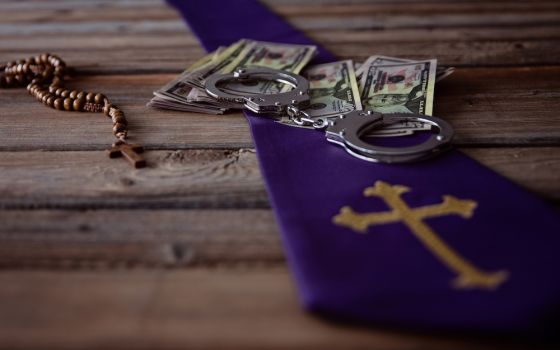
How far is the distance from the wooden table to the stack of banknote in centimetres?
3

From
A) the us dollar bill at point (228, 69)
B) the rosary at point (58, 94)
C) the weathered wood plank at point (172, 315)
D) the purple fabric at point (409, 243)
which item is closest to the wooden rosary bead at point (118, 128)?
the rosary at point (58, 94)

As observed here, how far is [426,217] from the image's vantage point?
729 mm

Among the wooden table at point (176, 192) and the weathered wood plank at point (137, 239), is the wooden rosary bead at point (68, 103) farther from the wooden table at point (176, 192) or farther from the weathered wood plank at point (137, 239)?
the weathered wood plank at point (137, 239)

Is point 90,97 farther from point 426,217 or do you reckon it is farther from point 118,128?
point 426,217

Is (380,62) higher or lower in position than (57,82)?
higher

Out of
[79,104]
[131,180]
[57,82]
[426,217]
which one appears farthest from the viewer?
[57,82]

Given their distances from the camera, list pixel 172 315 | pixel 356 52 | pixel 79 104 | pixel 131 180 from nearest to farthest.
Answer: pixel 172 315, pixel 131 180, pixel 79 104, pixel 356 52

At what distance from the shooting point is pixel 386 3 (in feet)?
5.73

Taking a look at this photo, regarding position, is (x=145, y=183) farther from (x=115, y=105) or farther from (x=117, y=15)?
(x=117, y=15)

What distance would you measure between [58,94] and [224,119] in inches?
11.9

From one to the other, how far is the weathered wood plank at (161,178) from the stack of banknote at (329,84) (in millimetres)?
151

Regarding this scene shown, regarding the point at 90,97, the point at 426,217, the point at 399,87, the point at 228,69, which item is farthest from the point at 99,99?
the point at 426,217

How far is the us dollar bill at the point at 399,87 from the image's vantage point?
41.4 inches

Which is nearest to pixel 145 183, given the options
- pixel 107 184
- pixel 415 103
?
pixel 107 184
